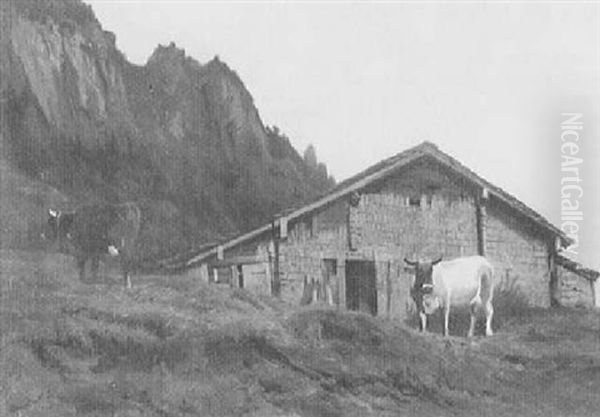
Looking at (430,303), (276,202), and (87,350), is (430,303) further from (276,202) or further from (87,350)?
(87,350)

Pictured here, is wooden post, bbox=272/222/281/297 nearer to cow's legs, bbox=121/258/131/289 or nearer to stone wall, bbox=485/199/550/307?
cow's legs, bbox=121/258/131/289

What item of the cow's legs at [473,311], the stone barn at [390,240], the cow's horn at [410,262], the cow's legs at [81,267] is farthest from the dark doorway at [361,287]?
the cow's legs at [81,267]

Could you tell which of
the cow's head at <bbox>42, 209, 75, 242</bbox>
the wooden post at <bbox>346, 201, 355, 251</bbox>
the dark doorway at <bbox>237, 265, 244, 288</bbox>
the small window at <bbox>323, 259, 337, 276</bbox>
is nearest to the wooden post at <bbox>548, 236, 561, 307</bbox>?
the wooden post at <bbox>346, 201, 355, 251</bbox>

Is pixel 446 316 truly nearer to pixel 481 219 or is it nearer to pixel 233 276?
pixel 481 219

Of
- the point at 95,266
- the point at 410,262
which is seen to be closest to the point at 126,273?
the point at 95,266

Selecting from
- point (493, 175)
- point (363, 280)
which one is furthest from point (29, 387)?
point (493, 175)

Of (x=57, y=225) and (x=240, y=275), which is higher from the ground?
(x=57, y=225)

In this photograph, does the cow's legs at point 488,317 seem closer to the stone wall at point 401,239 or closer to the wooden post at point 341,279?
the stone wall at point 401,239
